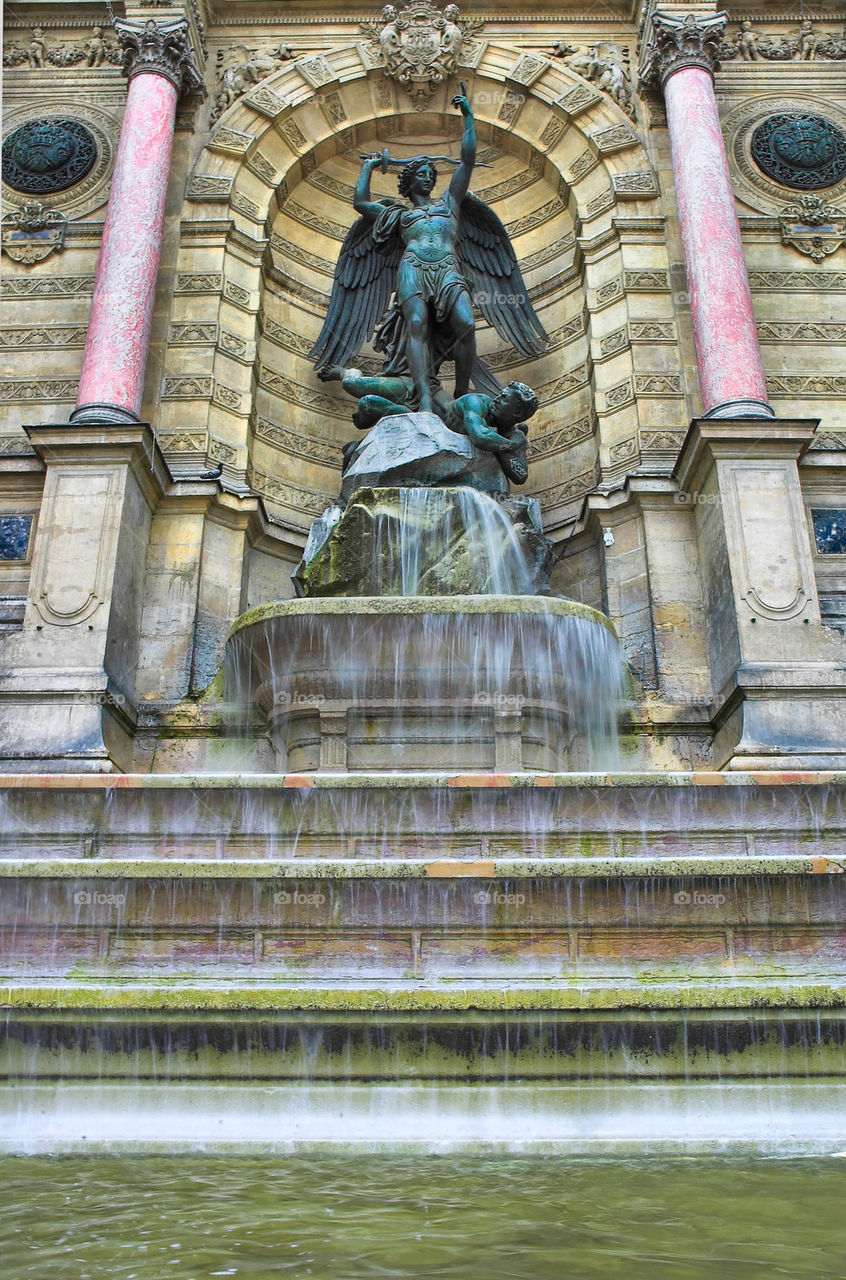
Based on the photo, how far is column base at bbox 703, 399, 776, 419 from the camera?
10.5 m

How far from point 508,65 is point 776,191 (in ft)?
12.7

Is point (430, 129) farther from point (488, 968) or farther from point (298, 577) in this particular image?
Result: point (488, 968)

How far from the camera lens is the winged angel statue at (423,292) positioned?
11.5 meters

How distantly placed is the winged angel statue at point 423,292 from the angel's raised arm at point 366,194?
0.5 inches

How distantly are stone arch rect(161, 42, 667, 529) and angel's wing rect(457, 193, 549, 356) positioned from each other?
1.62 ft

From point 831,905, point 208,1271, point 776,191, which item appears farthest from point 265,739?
point 776,191

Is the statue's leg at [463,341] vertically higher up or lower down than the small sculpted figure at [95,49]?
lower down

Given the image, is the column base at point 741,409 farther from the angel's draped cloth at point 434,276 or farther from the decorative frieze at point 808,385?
the angel's draped cloth at point 434,276

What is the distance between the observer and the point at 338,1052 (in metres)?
4.09

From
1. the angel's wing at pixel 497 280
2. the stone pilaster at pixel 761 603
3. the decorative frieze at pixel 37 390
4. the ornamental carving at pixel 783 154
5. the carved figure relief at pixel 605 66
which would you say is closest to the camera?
the stone pilaster at pixel 761 603

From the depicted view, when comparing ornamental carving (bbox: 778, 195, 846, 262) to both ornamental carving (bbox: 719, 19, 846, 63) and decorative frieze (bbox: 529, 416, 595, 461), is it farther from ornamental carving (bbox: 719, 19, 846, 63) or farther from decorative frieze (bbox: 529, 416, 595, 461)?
decorative frieze (bbox: 529, 416, 595, 461)

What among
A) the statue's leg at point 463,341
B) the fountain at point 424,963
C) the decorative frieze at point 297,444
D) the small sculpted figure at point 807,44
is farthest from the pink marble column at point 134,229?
the small sculpted figure at point 807,44

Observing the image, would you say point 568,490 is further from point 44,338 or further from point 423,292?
point 44,338

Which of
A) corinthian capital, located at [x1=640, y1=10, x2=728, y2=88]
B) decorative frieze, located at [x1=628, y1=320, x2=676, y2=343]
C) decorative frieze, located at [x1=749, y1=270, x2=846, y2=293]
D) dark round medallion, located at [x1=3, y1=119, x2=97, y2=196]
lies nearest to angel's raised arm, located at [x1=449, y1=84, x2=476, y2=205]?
decorative frieze, located at [x1=628, y1=320, x2=676, y2=343]
